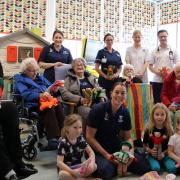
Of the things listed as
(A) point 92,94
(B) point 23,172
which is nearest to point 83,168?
(B) point 23,172

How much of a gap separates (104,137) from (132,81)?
45.2 inches

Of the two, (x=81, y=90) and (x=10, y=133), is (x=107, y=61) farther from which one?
(x=10, y=133)

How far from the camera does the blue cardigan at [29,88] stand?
316cm

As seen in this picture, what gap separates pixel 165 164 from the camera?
294cm

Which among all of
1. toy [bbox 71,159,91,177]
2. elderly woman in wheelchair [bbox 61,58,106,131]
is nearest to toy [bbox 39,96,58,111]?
elderly woman in wheelchair [bbox 61,58,106,131]

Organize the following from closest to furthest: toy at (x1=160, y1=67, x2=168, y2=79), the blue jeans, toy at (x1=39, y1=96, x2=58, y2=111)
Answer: the blue jeans < toy at (x1=39, y1=96, x2=58, y2=111) < toy at (x1=160, y1=67, x2=168, y2=79)

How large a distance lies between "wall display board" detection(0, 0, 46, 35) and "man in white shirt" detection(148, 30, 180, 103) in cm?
230

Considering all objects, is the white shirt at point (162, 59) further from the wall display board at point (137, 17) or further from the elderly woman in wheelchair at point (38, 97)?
the wall display board at point (137, 17)

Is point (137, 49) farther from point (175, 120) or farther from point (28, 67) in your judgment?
point (28, 67)

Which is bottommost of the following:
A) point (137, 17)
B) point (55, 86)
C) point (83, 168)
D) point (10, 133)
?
point (83, 168)

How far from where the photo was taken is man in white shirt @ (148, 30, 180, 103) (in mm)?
4082

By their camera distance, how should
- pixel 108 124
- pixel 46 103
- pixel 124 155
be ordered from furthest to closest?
1. pixel 46 103
2. pixel 108 124
3. pixel 124 155

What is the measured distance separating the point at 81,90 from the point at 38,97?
0.55m

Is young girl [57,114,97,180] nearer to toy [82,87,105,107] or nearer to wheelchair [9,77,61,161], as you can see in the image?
wheelchair [9,77,61,161]
